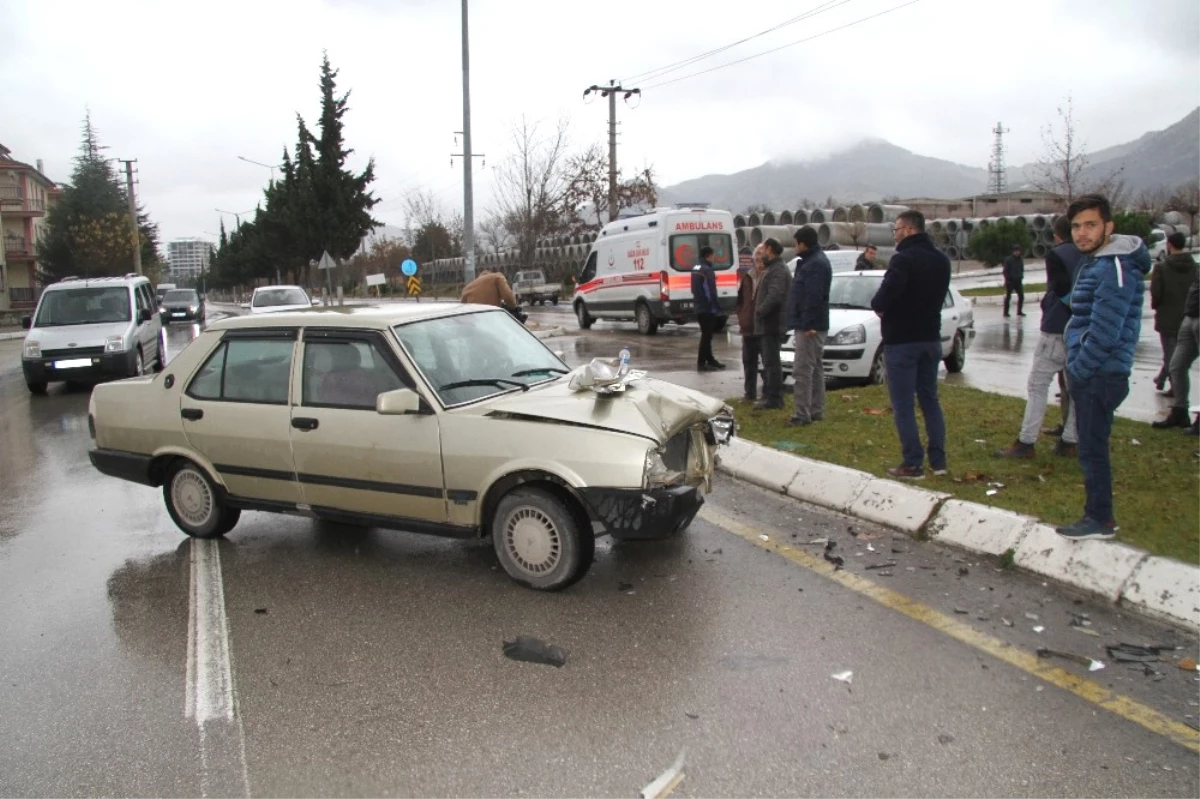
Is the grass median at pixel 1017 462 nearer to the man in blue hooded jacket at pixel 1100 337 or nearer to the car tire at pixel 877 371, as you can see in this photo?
the man in blue hooded jacket at pixel 1100 337

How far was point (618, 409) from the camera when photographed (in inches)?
188

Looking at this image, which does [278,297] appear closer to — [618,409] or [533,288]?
[618,409]

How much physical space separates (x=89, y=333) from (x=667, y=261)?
38.5ft

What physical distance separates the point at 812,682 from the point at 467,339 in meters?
3.05

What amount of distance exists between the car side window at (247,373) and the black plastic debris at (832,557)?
3.51 metres

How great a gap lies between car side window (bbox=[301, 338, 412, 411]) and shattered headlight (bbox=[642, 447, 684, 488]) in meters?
1.54

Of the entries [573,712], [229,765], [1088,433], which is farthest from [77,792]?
[1088,433]

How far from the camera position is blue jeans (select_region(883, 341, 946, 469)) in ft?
20.9

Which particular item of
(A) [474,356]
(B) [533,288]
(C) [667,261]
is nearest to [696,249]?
(C) [667,261]

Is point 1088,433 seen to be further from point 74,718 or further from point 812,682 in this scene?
point 74,718

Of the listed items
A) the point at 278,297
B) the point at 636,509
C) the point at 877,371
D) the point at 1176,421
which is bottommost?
the point at 1176,421

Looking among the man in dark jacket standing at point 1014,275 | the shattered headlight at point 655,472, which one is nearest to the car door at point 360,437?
the shattered headlight at point 655,472

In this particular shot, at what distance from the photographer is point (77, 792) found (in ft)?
10.3

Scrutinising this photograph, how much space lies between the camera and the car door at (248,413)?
5488 mm
